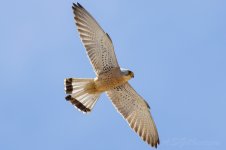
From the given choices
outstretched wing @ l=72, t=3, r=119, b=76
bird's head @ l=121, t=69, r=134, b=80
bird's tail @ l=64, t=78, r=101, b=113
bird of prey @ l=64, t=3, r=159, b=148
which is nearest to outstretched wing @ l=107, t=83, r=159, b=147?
bird of prey @ l=64, t=3, r=159, b=148

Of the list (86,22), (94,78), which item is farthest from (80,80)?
(86,22)

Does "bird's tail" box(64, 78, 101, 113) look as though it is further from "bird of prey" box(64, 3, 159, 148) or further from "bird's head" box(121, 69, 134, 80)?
"bird's head" box(121, 69, 134, 80)

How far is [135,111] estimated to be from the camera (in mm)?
18953

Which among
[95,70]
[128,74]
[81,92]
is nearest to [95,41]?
[95,70]

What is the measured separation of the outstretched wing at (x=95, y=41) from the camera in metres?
17.9

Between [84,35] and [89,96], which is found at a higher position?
[84,35]

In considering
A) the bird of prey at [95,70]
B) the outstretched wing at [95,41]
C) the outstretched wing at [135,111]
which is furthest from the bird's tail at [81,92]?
the outstretched wing at [135,111]

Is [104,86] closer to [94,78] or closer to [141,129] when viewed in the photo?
[94,78]

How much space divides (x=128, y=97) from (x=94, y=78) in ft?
4.38

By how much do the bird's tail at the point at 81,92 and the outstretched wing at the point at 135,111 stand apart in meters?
0.75

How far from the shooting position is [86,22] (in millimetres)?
17875

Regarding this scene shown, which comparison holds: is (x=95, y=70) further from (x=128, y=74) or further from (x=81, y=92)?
(x=128, y=74)

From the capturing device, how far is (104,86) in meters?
17.9

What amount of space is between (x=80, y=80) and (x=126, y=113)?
5.72 feet
